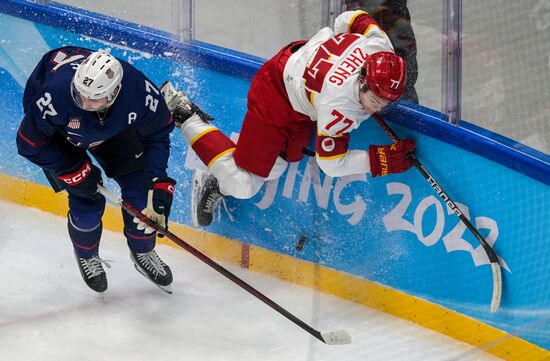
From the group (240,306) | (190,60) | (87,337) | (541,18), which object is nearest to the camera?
(541,18)

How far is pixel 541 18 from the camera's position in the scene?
3920 mm

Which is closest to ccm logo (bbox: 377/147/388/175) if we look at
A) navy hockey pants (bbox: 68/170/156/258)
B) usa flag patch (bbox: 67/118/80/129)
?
navy hockey pants (bbox: 68/170/156/258)

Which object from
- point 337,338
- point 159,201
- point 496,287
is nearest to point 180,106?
point 159,201

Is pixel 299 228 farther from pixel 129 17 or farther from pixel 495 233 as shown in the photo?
pixel 129 17

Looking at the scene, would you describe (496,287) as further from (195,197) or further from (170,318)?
(195,197)

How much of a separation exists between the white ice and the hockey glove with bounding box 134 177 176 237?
0.47 metres

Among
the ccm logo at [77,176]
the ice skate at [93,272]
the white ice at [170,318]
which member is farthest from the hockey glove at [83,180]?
the white ice at [170,318]

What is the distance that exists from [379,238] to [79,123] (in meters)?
1.38

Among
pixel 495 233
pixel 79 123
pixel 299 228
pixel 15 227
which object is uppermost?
pixel 79 123

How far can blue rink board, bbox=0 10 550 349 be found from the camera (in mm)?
4020

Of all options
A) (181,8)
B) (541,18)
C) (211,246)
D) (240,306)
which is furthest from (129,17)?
(541,18)

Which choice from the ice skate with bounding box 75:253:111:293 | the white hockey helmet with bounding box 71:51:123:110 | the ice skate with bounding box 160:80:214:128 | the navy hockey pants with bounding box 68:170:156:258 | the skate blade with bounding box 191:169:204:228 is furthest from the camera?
the skate blade with bounding box 191:169:204:228

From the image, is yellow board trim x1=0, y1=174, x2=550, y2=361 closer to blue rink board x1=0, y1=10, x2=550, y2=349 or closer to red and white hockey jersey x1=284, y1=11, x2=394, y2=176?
blue rink board x1=0, y1=10, x2=550, y2=349

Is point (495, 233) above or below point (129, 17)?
below
